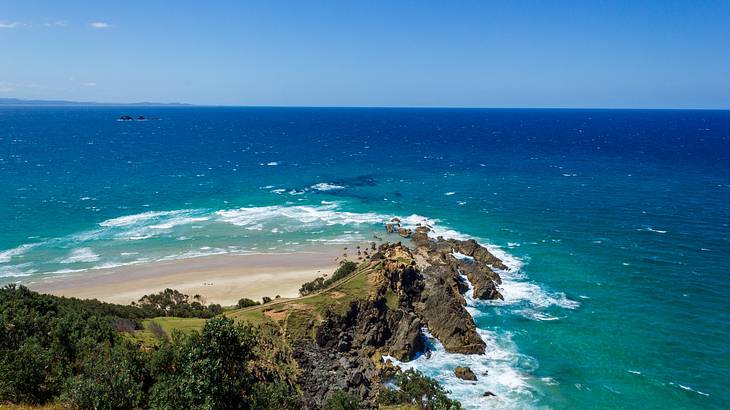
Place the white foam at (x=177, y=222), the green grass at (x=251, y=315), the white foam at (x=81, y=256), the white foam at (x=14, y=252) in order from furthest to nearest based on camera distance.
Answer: the white foam at (x=177, y=222)
the white foam at (x=81, y=256)
the white foam at (x=14, y=252)
the green grass at (x=251, y=315)

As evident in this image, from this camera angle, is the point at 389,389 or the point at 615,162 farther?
the point at 615,162

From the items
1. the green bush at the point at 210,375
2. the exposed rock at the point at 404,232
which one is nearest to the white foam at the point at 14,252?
the green bush at the point at 210,375

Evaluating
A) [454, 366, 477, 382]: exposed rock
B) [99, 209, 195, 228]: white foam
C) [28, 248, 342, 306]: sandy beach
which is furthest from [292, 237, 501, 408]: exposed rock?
[99, 209, 195, 228]: white foam

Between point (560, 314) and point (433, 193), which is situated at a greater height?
point (433, 193)

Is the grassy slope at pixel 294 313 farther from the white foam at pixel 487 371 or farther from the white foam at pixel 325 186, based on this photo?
the white foam at pixel 325 186

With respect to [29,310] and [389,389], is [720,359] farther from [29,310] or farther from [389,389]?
[29,310]

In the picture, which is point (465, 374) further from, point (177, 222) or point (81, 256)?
point (177, 222)

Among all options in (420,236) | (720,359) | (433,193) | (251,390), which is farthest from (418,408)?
(433,193)
